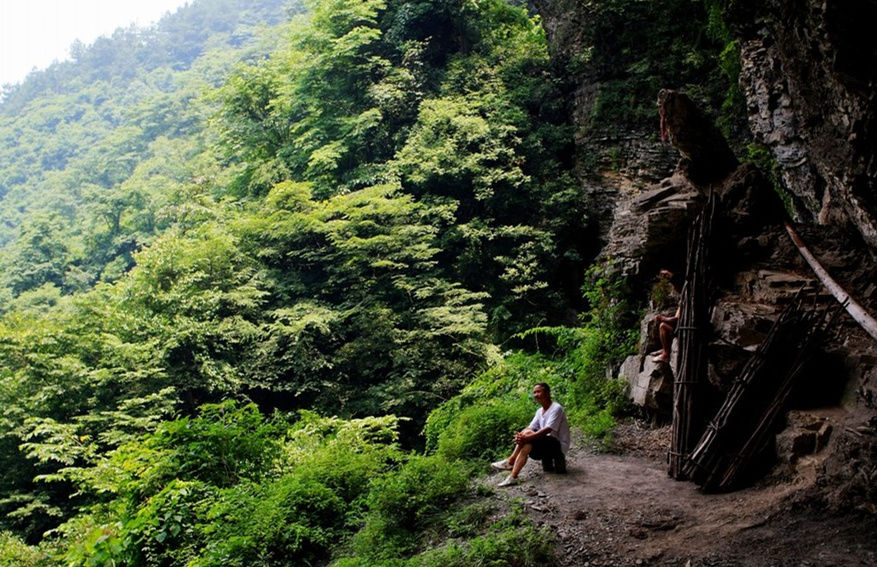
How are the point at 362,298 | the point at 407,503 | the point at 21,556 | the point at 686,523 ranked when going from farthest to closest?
the point at 362,298, the point at 21,556, the point at 407,503, the point at 686,523

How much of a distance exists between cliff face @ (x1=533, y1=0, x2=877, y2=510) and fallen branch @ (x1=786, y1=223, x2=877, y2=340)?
0.61 feet

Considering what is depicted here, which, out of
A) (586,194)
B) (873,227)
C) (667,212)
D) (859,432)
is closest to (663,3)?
(586,194)

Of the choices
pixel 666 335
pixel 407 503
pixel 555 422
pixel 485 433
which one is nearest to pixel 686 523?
pixel 555 422

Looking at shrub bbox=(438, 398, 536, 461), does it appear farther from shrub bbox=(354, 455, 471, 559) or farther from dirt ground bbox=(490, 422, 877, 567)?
dirt ground bbox=(490, 422, 877, 567)

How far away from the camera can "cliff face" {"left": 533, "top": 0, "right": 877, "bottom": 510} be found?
4.81 m

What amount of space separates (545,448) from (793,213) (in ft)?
25.9

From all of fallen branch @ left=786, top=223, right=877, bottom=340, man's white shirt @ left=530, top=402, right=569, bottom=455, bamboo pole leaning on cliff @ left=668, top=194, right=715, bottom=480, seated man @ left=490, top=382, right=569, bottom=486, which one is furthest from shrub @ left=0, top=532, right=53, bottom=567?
fallen branch @ left=786, top=223, right=877, bottom=340

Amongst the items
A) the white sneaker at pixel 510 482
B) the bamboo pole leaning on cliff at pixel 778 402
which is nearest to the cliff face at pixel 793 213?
the bamboo pole leaning on cliff at pixel 778 402

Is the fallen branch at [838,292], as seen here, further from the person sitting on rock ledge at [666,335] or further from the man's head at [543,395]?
the man's head at [543,395]

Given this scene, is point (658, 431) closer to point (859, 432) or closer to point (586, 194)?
point (859, 432)

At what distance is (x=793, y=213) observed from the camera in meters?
11.1

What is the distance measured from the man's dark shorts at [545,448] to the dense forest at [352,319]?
2.69 ft

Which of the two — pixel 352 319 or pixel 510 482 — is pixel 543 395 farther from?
pixel 352 319

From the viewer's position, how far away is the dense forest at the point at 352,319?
270 inches
